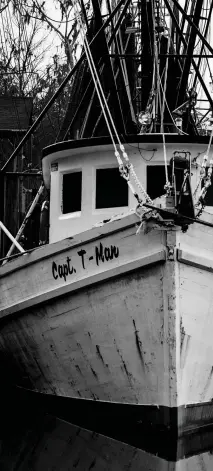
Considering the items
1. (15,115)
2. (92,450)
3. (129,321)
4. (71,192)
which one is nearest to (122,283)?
(129,321)

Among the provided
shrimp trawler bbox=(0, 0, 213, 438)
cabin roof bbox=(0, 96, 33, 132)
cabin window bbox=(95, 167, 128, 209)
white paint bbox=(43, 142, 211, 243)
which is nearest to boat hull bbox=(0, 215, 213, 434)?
shrimp trawler bbox=(0, 0, 213, 438)

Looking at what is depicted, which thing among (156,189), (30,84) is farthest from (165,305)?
(30,84)

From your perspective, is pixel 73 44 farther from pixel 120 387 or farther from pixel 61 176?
pixel 120 387

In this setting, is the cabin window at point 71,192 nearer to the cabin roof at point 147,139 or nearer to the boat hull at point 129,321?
the cabin roof at point 147,139

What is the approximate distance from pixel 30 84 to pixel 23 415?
1955cm

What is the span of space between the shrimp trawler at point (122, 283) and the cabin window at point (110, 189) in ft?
0.06

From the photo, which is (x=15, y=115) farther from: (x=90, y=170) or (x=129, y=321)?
(x=129, y=321)

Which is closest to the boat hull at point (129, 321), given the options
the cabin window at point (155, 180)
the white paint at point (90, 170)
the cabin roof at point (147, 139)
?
the white paint at point (90, 170)

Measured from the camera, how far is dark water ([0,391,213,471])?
12531 mm

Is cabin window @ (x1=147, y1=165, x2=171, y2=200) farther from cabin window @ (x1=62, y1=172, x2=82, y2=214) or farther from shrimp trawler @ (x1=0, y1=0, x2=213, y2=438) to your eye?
cabin window @ (x1=62, y1=172, x2=82, y2=214)

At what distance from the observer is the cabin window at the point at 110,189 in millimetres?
15211

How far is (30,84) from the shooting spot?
34.3 metres

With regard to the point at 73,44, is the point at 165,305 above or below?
below

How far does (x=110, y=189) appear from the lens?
15.3m
